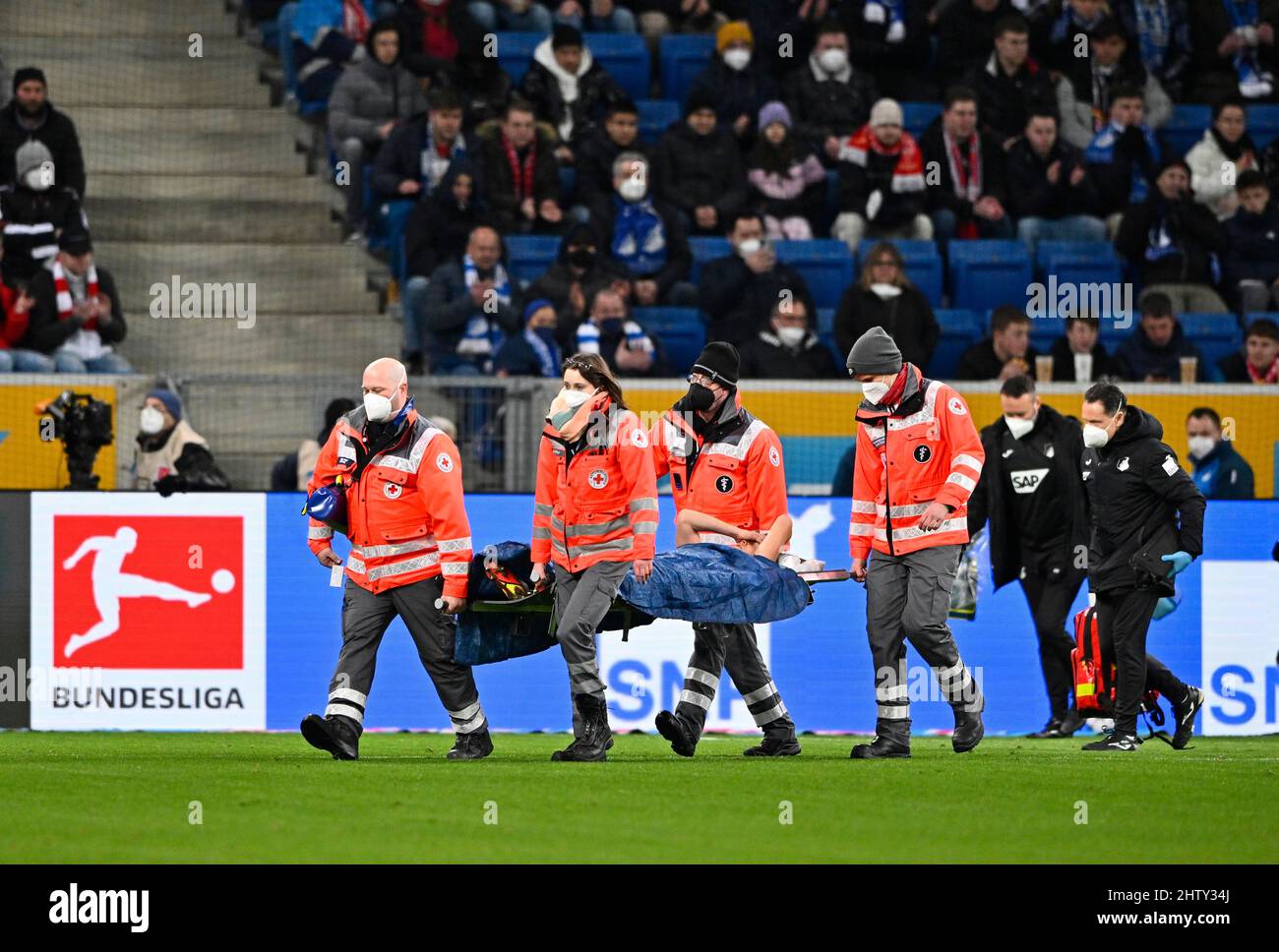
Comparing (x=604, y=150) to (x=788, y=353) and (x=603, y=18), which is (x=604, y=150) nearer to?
(x=603, y=18)

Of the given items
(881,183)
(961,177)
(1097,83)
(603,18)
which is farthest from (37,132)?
(1097,83)

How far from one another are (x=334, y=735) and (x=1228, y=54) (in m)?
14.5

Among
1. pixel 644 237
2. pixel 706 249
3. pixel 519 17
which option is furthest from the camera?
pixel 519 17

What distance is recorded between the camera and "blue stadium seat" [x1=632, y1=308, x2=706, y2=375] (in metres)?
18.1

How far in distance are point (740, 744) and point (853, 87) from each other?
29.0ft

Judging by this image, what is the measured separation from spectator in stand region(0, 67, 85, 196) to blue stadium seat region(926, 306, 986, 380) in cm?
709

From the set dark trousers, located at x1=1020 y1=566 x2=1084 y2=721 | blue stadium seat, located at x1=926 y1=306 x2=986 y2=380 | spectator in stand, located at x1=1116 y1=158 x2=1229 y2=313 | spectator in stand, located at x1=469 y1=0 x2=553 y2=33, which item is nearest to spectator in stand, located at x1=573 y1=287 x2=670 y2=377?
blue stadium seat, located at x1=926 y1=306 x2=986 y2=380

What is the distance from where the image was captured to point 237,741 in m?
13.6

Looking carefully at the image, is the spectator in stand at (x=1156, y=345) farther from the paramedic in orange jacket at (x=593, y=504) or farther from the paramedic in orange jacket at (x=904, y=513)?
the paramedic in orange jacket at (x=593, y=504)

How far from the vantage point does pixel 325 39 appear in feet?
67.0

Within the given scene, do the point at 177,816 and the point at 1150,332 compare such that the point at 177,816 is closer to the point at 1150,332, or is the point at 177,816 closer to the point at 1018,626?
the point at 1018,626

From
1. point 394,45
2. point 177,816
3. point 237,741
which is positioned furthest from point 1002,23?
point 177,816

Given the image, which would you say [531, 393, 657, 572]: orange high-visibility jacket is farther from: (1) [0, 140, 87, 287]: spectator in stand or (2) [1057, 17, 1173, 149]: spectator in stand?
(2) [1057, 17, 1173, 149]: spectator in stand

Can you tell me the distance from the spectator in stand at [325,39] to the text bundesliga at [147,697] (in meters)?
7.49
